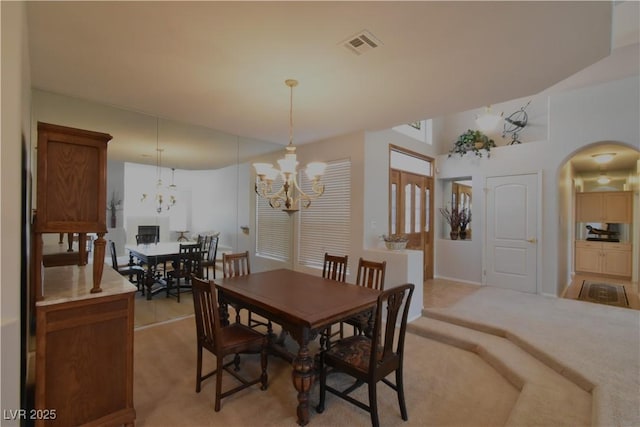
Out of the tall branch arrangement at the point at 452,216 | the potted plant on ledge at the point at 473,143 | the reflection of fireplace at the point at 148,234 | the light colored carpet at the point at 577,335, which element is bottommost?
the light colored carpet at the point at 577,335

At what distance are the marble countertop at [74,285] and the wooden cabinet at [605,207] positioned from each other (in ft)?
30.1

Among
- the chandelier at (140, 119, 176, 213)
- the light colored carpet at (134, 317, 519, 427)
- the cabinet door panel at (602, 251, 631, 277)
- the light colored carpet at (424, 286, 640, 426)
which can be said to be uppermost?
the chandelier at (140, 119, 176, 213)

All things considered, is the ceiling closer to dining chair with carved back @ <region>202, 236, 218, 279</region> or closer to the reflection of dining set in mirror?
the reflection of dining set in mirror

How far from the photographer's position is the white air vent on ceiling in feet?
6.42

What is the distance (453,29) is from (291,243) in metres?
3.97

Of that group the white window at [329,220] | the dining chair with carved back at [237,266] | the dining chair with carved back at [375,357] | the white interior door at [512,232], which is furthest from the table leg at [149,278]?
the white interior door at [512,232]

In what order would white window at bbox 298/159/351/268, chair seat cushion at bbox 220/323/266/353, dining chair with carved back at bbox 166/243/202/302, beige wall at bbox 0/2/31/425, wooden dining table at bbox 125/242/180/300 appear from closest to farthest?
beige wall at bbox 0/2/31/425
chair seat cushion at bbox 220/323/266/353
wooden dining table at bbox 125/242/180/300
dining chair with carved back at bbox 166/243/202/302
white window at bbox 298/159/351/268

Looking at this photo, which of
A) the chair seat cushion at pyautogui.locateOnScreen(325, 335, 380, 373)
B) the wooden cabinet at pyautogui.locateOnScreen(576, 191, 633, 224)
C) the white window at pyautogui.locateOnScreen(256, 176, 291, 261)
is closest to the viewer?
the chair seat cushion at pyautogui.locateOnScreen(325, 335, 380, 373)

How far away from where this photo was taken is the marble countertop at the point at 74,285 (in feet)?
5.69

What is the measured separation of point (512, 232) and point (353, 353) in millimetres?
4331

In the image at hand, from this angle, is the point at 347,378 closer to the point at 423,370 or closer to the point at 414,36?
the point at 423,370

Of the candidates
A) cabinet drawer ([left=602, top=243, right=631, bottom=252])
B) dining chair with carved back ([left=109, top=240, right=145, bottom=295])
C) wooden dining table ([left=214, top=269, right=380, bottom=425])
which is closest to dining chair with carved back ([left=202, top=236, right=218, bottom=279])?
dining chair with carved back ([left=109, top=240, right=145, bottom=295])

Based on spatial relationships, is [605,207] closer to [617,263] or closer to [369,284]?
[617,263]

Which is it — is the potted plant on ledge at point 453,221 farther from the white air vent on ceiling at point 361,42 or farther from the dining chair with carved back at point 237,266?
the white air vent on ceiling at point 361,42
